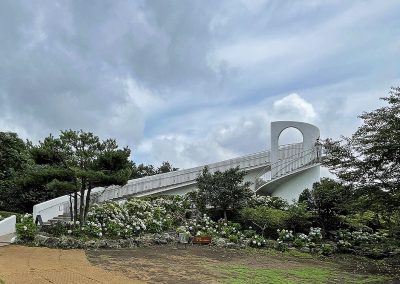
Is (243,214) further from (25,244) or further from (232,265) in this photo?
(25,244)

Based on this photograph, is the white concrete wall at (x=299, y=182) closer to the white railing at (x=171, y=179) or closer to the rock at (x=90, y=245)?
the white railing at (x=171, y=179)

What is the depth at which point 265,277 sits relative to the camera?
378 inches

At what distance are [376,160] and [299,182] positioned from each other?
1292 centimetres

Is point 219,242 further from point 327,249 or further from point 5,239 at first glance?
point 5,239

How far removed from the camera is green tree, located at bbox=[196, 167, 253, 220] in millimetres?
19062

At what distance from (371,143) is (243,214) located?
8049 mm

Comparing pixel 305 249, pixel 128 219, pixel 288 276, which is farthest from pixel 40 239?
pixel 305 249

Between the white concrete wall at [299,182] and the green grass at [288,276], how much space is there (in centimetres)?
1309

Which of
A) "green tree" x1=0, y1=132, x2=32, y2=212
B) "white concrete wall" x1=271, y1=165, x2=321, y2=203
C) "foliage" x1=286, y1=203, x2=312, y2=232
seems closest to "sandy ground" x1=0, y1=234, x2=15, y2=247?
"green tree" x1=0, y1=132, x2=32, y2=212

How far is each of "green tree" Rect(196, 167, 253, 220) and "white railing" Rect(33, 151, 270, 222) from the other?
14.3 feet

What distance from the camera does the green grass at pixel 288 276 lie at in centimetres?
927

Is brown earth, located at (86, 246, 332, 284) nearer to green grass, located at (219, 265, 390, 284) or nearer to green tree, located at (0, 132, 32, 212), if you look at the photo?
green grass, located at (219, 265, 390, 284)

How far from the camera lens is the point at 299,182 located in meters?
24.8

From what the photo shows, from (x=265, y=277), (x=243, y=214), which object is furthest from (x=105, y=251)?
(x=243, y=214)
